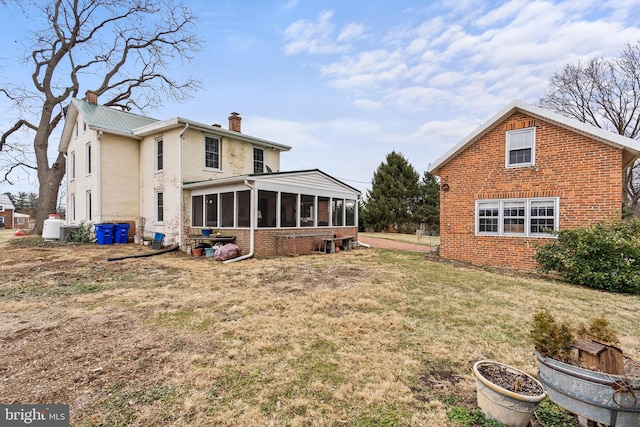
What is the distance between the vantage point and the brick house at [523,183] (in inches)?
308

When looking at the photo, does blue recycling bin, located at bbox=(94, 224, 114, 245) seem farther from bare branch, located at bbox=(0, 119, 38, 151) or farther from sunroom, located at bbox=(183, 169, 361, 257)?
bare branch, located at bbox=(0, 119, 38, 151)

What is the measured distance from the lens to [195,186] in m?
12.2

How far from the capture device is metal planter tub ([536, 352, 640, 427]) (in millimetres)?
1811

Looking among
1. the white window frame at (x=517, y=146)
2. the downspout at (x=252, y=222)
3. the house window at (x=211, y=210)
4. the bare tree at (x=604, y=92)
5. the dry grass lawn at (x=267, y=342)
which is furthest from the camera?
the bare tree at (x=604, y=92)

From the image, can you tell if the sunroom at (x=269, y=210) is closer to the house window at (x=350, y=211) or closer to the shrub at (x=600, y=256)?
the house window at (x=350, y=211)

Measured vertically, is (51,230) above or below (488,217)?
below

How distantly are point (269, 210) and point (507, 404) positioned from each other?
31.9 ft

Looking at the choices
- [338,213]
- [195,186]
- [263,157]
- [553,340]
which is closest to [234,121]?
[263,157]

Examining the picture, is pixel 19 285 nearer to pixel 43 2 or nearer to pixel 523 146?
pixel 523 146

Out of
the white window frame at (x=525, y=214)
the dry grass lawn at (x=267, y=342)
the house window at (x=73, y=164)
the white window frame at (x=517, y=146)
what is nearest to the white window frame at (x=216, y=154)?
the dry grass lawn at (x=267, y=342)

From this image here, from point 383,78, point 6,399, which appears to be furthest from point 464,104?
point 6,399

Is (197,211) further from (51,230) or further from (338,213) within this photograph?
(51,230)

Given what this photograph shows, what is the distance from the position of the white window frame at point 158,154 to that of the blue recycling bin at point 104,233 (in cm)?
353

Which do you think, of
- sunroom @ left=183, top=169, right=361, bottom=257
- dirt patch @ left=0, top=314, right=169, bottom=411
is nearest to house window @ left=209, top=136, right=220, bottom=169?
sunroom @ left=183, top=169, right=361, bottom=257
